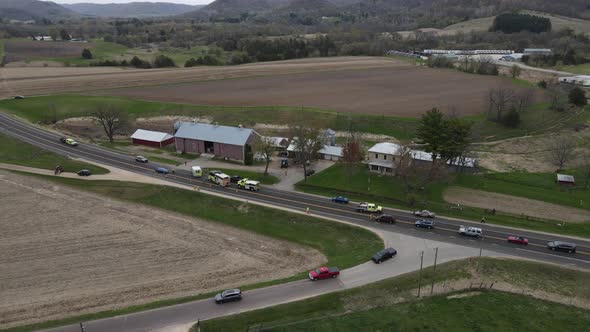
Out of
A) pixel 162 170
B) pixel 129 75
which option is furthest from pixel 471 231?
pixel 129 75

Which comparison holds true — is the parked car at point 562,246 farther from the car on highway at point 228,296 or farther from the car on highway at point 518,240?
the car on highway at point 228,296

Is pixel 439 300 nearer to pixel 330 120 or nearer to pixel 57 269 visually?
pixel 57 269

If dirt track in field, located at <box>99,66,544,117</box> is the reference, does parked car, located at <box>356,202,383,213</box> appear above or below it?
below

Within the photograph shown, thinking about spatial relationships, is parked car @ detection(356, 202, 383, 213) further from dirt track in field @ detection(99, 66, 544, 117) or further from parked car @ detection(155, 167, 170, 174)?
dirt track in field @ detection(99, 66, 544, 117)

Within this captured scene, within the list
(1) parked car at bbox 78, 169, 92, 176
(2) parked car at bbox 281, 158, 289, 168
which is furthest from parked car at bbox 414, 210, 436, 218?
(1) parked car at bbox 78, 169, 92, 176

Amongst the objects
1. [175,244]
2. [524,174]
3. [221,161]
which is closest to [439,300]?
[175,244]

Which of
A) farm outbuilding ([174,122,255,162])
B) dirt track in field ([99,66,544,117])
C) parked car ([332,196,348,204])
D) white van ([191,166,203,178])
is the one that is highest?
dirt track in field ([99,66,544,117])
